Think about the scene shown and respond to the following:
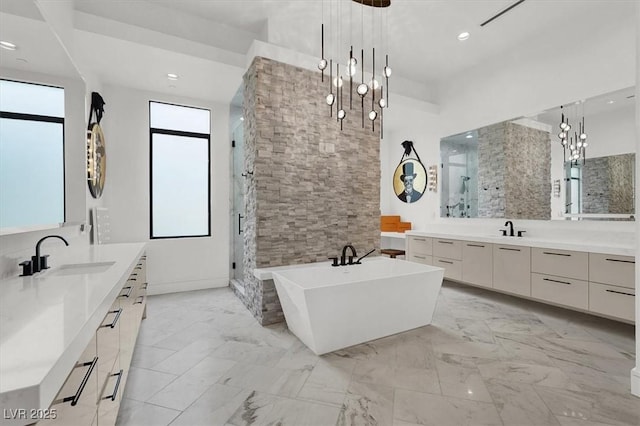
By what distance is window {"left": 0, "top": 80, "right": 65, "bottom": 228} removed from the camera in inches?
60.3

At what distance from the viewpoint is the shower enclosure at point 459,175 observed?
4867 mm

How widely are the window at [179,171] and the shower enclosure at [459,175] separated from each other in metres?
4.16

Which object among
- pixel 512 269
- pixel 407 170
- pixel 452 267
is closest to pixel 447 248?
pixel 452 267

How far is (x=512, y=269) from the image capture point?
151 inches

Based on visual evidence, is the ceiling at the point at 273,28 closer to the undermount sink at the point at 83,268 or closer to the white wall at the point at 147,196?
the white wall at the point at 147,196

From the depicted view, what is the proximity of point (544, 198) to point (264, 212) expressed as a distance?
3821 mm

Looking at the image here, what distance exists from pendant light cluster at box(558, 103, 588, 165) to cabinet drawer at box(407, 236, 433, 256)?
2.17 m

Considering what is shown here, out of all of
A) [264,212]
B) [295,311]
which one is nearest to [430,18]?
[264,212]

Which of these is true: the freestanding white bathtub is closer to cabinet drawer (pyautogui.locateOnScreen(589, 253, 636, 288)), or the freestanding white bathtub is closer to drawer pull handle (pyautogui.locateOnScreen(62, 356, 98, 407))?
drawer pull handle (pyautogui.locateOnScreen(62, 356, 98, 407))

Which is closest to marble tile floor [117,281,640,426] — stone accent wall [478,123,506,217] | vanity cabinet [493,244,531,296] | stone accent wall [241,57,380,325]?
vanity cabinet [493,244,531,296]

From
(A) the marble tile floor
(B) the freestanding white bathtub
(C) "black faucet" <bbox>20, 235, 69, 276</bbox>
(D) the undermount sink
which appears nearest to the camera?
(C) "black faucet" <bbox>20, 235, 69, 276</bbox>

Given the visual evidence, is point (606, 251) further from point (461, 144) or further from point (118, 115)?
point (118, 115)

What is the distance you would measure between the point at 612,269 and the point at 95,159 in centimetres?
568

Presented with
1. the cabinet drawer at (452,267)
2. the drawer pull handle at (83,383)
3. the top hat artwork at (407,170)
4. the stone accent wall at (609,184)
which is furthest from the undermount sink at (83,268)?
the top hat artwork at (407,170)
